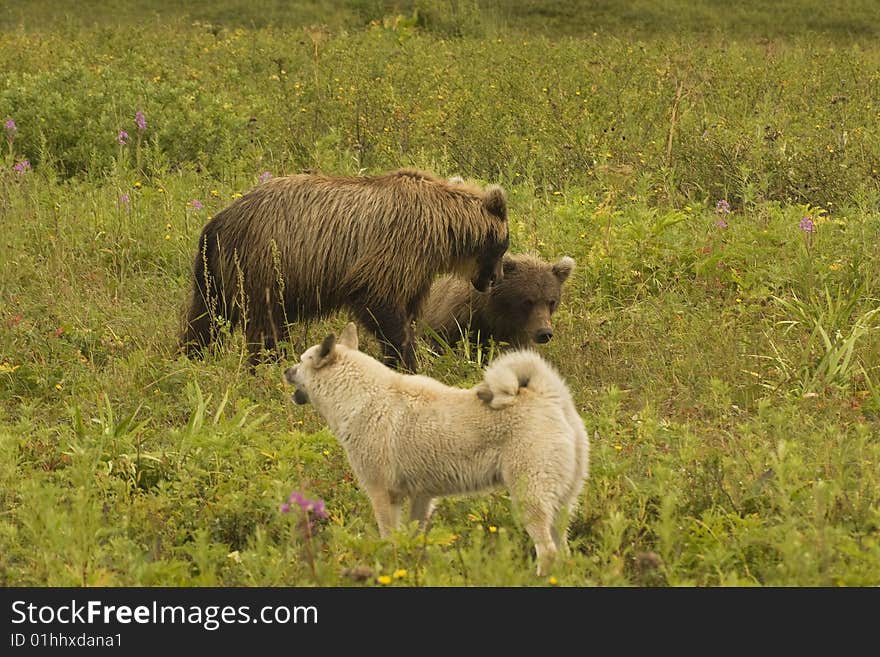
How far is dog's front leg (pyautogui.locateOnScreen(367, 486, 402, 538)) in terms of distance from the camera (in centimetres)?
475

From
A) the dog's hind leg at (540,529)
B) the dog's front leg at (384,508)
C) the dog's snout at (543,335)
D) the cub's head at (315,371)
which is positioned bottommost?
the dog's snout at (543,335)

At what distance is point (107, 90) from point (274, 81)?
354cm

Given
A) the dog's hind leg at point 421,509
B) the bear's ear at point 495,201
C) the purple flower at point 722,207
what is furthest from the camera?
the purple flower at point 722,207

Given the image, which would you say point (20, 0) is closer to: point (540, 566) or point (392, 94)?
point (392, 94)

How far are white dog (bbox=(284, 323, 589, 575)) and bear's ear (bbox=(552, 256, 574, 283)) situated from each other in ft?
9.40

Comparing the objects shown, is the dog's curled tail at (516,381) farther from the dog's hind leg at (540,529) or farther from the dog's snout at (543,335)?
the dog's snout at (543,335)

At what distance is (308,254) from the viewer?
7.18 m

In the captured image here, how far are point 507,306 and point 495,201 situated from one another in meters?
0.70

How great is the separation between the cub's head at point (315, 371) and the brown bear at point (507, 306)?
2.51m

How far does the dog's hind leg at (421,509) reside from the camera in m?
4.95

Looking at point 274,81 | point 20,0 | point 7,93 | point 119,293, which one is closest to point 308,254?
point 119,293

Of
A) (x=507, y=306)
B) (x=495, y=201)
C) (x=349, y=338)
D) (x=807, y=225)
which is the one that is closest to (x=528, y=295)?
(x=507, y=306)

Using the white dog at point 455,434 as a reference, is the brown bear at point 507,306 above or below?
below

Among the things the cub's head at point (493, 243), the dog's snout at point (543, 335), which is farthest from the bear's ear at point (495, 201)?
the dog's snout at point (543, 335)
